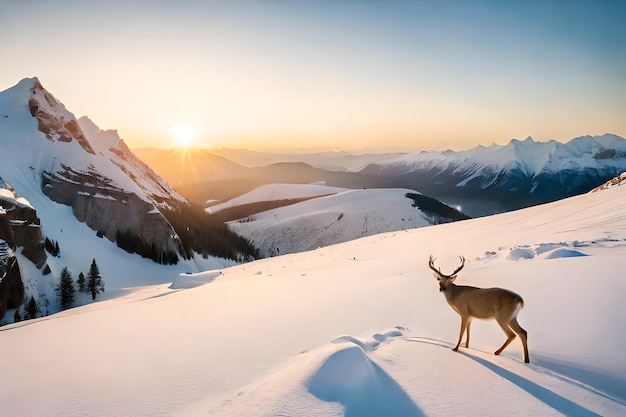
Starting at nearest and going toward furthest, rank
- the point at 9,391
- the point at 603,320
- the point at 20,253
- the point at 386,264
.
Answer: the point at 9,391 < the point at 603,320 < the point at 386,264 < the point at 20,253

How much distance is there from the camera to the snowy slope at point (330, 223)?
13375 centimetres

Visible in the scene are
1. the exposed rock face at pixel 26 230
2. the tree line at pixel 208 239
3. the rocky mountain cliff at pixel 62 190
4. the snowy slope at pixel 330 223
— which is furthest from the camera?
the snowy slope at pixel 330 223

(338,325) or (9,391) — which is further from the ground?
(9,391)

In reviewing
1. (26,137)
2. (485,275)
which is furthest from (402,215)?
(485,275)

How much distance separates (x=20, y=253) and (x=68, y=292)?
9.52 m

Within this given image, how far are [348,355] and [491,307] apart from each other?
2.98m

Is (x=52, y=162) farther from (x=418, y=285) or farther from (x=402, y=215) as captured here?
(x=402, y=215)

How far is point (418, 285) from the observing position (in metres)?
10.9

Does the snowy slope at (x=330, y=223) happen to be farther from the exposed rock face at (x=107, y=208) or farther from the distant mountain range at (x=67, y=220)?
the exposed rock face at (x=107, y=208)

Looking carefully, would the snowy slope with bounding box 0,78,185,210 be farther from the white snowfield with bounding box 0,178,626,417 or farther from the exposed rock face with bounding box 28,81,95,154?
the white snowfield with bounding box 0,178,626,417

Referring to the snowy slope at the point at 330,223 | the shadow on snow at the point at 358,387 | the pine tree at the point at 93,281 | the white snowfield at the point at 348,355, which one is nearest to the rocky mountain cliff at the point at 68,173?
the pine tree at the point at 93,281

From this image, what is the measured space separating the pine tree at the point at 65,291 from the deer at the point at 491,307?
213 feet

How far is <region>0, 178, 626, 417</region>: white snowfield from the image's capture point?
444 centimetres

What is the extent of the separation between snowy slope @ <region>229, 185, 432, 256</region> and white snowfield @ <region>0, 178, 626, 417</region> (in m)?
116
